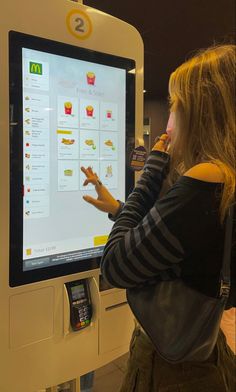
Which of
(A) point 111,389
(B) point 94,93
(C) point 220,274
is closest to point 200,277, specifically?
(C) point 220,274

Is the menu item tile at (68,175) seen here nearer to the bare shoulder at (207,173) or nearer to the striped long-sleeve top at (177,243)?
the striped long-sleeve top at (177,243)

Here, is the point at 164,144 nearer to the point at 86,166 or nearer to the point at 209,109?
the point at 209,109

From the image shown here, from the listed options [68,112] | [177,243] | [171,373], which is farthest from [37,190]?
[171,373]

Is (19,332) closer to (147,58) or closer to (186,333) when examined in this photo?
(186,333)

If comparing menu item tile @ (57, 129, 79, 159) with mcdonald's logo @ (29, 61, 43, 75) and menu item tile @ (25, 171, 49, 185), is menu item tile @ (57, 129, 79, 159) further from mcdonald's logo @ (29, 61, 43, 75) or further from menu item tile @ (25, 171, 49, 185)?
mcdonald's logo @ (29, 61, 43, 75)

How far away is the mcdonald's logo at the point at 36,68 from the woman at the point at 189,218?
1.35 feet

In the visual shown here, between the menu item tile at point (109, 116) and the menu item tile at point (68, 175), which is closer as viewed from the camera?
the menu item tile at point (68, 175)

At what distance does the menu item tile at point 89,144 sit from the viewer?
4.13 ft

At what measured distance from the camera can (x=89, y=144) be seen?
50.4 inches

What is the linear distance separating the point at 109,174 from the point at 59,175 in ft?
0.73

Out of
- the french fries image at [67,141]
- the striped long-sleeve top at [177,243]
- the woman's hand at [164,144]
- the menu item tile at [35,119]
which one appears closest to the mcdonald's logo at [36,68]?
the menu item tile at [35,119]

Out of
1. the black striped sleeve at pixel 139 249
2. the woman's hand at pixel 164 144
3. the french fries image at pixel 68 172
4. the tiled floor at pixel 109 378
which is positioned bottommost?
the tiled floor at pixel 109 378

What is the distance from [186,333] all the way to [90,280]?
0.51m

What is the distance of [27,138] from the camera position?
1104 millimetres
